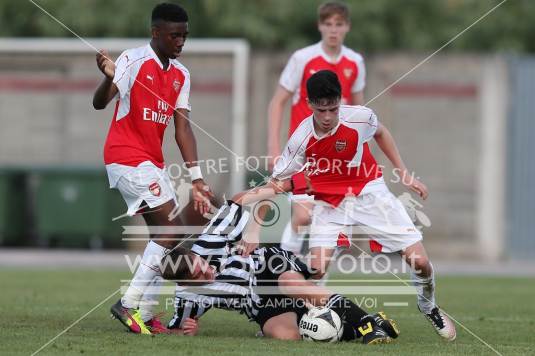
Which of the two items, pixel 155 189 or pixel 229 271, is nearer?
pixel 155 189

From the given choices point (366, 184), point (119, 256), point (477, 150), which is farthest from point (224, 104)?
point (366, 184)

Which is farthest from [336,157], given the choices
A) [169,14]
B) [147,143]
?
[169,14]

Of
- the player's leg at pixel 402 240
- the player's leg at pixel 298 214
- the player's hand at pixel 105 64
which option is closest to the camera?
the player's hand at pixel 105 64

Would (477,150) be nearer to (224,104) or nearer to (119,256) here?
(224,104)

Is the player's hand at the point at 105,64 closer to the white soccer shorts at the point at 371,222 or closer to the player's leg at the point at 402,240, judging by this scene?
the white soccer shorts at the point at 371,222

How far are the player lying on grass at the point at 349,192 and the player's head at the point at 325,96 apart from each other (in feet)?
0.06

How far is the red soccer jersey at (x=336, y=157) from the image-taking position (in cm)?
898

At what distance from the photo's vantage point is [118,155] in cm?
884

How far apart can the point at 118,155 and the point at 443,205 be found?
14.3m

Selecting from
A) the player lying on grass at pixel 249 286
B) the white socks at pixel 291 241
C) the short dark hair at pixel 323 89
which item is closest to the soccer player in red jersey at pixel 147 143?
the player lying on grass at pixel 249 286

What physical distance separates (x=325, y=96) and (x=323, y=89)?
0.21 feet

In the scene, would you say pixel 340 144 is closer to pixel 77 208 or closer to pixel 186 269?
pixel 186 269

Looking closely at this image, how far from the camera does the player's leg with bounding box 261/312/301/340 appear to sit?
871 cm

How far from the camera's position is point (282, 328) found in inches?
344
